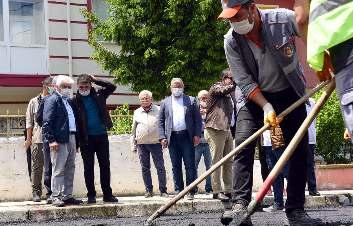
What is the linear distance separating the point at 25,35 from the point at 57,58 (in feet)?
3.49

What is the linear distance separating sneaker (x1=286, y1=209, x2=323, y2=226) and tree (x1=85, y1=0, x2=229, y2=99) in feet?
41.3

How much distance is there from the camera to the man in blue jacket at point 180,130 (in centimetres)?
1236

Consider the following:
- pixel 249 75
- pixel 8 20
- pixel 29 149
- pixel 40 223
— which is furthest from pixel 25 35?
pixel 249 75

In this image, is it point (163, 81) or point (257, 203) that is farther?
point (163, 81)

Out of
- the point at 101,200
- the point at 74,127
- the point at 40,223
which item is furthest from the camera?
the point at 101,200

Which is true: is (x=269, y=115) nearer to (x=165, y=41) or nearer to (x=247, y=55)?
(x=247, y=55)

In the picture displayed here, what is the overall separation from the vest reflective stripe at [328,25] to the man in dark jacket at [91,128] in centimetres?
741

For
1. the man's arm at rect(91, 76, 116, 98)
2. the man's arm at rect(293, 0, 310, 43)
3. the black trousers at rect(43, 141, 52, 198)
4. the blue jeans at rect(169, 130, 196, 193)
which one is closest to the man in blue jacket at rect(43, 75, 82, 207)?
the black trousers at rect(43, 141, 52, 198)

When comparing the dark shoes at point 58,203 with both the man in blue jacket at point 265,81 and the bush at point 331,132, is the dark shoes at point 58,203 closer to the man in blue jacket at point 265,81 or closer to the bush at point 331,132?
the man in blue jacket at point 265,81

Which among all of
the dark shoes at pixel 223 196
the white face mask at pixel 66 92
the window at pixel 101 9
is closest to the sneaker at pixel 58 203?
the white face mask at pixel 66 92

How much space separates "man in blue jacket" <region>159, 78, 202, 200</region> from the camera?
12.4m

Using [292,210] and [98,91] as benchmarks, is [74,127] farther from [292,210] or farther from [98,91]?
[292,210]

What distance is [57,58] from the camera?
69.7 ft

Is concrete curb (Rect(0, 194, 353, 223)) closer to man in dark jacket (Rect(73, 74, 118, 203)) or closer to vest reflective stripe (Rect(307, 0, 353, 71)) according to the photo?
man in dark jacket (Rect(73, 74, 118, 203))
